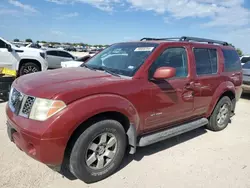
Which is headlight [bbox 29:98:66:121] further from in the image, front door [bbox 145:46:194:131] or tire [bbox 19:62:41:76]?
tire [bbox 19:62:41:76]

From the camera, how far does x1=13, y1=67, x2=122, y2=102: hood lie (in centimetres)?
264

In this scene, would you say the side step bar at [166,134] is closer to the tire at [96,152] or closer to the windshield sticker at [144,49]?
the tire at [96,152]

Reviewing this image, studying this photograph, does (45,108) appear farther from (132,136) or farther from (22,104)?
(132,136)

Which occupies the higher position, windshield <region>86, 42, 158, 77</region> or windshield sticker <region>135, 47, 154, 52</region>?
windshield sticker <region>135, 47, 154, 52</region>

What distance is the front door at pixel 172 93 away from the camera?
3467 millimetres

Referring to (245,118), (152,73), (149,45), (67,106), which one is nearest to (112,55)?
(149,45)

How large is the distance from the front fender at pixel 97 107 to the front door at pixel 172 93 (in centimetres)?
45

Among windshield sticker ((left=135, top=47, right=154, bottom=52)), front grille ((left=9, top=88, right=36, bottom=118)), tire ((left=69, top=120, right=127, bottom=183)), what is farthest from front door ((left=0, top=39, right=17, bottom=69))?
tire ((left=69, top=120, right=127, bottom=183))

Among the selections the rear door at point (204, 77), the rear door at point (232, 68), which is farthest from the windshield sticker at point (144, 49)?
the rear door at point (232, 68)

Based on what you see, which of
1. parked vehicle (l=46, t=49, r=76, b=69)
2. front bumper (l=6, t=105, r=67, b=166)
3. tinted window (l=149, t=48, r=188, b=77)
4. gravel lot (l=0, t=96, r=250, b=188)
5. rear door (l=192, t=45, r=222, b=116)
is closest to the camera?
front bumper (l=6, t=105, r=67, b=166)

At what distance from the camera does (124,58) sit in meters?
3.75

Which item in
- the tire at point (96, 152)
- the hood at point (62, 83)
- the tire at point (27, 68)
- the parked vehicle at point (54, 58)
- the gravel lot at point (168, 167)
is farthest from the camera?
the parked vehicle at point (54, 58)

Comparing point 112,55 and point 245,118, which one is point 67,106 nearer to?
point 112,55

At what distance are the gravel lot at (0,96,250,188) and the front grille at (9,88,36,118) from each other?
0.88 m
